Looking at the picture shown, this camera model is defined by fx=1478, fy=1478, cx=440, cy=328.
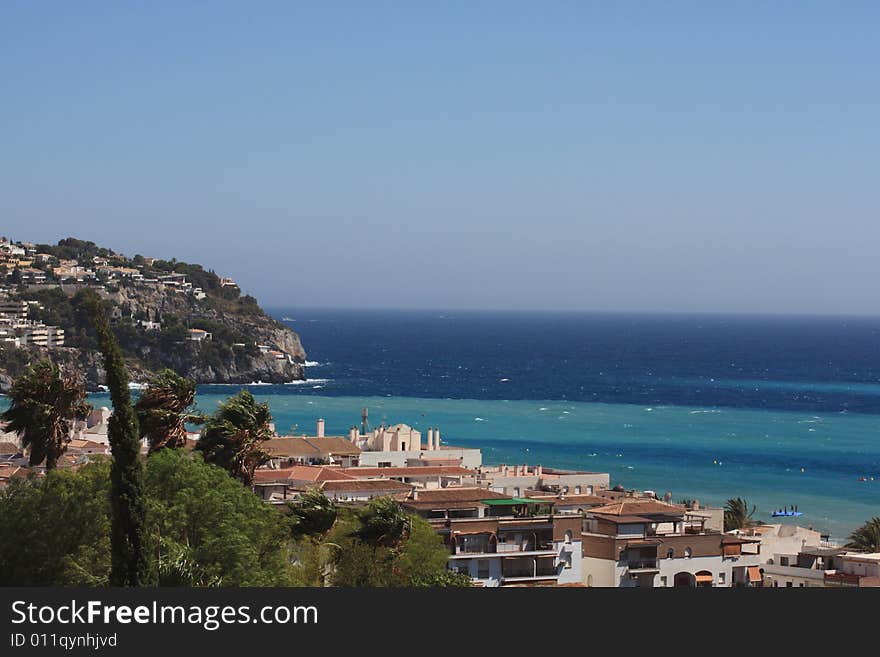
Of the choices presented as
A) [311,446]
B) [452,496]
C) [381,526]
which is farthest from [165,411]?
[311,446]

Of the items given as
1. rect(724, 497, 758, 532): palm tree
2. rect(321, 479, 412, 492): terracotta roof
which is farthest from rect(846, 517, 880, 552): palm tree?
rect(321, 479, 412, 492): terracotta roof

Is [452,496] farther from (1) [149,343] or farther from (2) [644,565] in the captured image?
(1) [149,343]

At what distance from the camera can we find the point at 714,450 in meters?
100

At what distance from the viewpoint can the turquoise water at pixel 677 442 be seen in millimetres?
78625

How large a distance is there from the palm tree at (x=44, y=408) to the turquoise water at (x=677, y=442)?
4023cm

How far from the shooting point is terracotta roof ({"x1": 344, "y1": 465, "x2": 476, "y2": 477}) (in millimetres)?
51347

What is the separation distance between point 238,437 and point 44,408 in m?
4.58

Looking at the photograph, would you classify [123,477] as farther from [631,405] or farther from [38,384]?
[631,405]

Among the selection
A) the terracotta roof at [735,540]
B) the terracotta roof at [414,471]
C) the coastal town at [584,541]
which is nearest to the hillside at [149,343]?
the terracotta roof at [414,471]

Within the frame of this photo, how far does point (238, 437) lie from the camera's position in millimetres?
31750

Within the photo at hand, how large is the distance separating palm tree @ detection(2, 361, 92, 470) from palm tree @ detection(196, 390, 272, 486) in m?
3.39

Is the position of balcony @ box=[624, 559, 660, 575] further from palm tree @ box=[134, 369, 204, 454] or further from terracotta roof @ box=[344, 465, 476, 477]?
palm tree @ box=[134, 369, 204, 454]

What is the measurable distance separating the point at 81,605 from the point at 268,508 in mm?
14752

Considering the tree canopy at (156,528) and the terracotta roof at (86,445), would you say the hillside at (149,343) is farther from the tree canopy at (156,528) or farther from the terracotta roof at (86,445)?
the tree canopy at (156,528)
